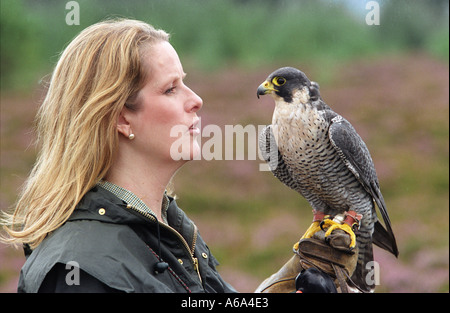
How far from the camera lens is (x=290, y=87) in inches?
95.6

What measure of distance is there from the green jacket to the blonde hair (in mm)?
63

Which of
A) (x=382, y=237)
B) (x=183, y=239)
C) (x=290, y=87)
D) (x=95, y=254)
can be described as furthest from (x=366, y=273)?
(x=95, y=254)

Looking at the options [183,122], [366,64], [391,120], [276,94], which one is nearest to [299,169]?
[276,94]

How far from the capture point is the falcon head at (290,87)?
2.41 metres

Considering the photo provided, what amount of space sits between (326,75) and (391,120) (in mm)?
3424

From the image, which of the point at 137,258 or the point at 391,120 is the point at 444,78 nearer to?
the point at 391,120

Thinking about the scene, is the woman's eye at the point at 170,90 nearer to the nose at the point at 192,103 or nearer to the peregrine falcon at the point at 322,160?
the nose at the point at 192,103

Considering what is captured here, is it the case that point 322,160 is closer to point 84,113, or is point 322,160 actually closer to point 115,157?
point 115,157

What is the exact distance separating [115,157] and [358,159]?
126cm

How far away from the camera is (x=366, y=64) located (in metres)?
16.0

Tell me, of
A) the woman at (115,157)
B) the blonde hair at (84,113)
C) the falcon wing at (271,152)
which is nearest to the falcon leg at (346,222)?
the falcon wing at (271,152)

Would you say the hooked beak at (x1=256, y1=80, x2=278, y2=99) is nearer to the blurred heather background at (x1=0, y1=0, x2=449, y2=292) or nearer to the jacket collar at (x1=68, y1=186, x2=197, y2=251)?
the jacket collar at (x1=68, y1=186, x2=197, y2=251)

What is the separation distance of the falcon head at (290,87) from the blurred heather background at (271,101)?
3.81 feet

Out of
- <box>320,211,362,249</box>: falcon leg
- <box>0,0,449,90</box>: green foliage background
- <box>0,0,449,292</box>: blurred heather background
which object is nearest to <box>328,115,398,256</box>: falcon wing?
<box>320,211,362,249</box>: falcon leg
